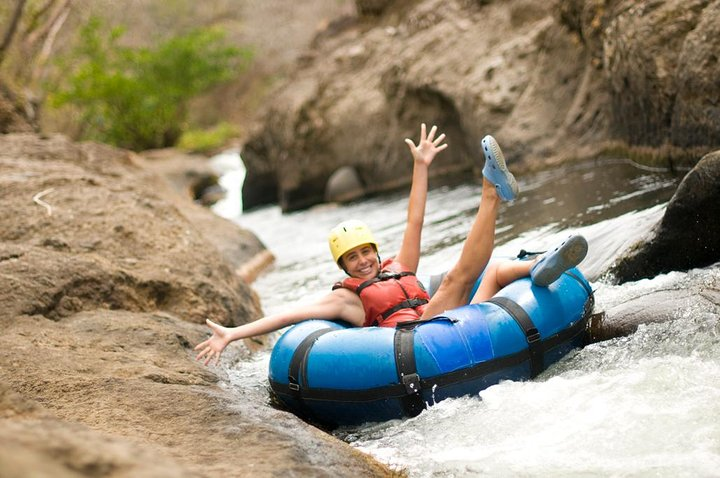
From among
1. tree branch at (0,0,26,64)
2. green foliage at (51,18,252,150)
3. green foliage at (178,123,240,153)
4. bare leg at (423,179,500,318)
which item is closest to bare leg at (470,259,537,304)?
bare leg at (423,179,500,318)

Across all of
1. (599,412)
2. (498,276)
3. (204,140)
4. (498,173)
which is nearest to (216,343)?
(498,276)

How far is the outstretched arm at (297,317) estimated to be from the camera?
4.30m

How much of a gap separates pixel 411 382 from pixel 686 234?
204cm

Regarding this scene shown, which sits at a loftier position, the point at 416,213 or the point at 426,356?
the point at 416,213

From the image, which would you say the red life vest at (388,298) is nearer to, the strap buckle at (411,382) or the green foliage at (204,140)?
the strap buckle at (411,382)

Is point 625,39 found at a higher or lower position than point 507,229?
higher

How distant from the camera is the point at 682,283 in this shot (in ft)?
15.4

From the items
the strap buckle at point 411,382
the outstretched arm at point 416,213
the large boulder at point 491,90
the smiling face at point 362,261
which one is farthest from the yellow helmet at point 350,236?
the large boulder at point 491,90

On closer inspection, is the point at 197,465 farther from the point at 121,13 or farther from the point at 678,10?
the point at 121,13

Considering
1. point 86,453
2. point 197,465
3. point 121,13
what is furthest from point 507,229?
point 121,13

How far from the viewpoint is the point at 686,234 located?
16.1 ft

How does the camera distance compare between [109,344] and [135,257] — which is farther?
[135,257]

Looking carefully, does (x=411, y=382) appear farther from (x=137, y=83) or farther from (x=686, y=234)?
(x=137, y=83)

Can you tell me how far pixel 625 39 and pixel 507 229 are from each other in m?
2.55
